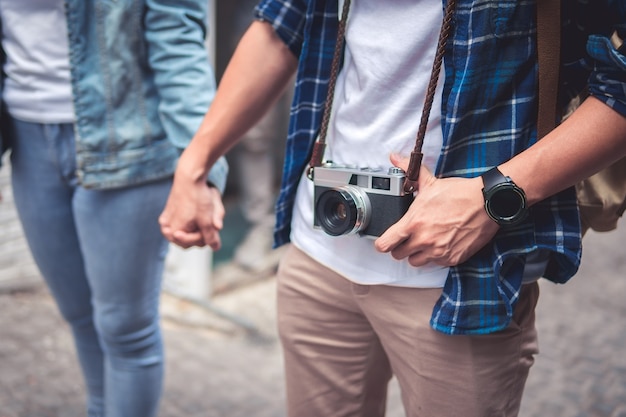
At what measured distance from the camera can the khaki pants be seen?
132cm

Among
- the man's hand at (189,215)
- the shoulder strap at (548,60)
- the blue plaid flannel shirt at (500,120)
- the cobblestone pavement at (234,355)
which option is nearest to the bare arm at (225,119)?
the man's hand at (189,215)

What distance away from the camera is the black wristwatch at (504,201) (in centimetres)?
117

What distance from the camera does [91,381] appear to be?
2365 millimetres

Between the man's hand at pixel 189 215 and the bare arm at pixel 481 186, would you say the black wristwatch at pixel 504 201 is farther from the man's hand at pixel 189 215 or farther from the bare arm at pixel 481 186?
the man's hand at pixel 189 215

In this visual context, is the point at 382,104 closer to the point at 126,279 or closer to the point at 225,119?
the point at 225,119

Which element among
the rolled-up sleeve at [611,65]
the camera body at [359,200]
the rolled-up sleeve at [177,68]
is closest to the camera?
the rolled-up sleeve at [611,65]

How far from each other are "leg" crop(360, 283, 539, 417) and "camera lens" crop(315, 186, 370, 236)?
15 centimetres

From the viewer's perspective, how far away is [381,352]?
157 centimetres

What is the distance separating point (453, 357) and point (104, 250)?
Result: 43.4 inches

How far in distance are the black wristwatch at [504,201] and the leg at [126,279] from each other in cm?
113

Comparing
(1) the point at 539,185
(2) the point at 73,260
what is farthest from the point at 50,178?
(1) the point at 539,185

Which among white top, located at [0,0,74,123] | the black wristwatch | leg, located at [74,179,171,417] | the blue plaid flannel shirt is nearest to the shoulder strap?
the blue plaid flannel shirt

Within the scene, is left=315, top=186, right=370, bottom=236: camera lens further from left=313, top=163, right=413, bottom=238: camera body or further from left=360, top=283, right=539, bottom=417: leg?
left=360, top=283, right=539, bottom=417: leg

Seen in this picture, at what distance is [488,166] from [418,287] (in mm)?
260
